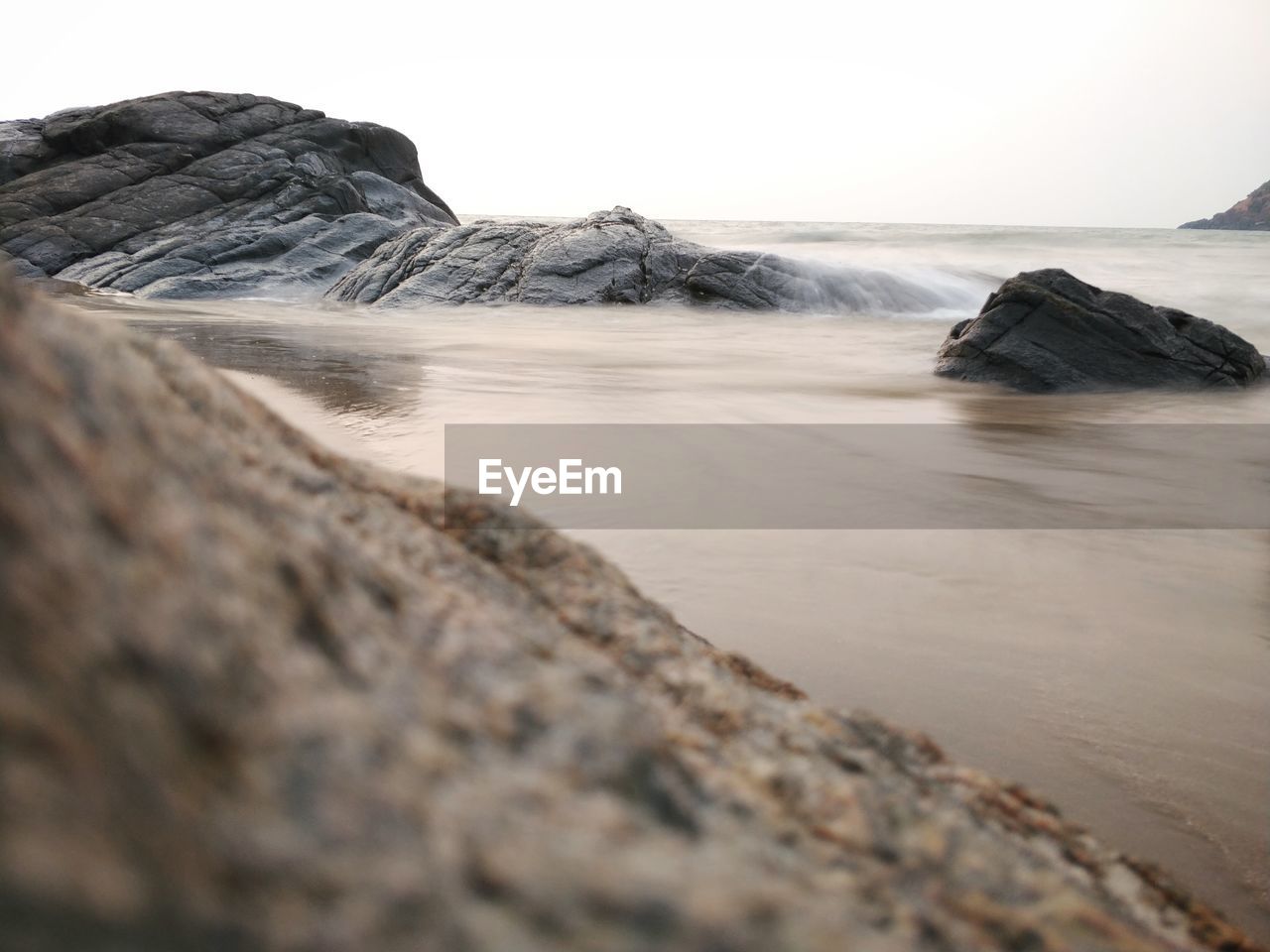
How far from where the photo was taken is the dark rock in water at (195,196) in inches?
697

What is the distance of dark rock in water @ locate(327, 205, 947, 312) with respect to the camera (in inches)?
587

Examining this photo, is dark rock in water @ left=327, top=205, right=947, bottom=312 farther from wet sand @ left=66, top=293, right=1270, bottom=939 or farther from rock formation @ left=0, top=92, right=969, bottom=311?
wet sand @ left=66, top=293, right=1270, bottom=939

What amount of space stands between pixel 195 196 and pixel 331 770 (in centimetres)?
2185

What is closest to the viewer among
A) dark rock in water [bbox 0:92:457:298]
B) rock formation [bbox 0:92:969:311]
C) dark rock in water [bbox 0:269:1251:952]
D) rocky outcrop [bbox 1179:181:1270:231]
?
dark rock in water [bbox 0:269:1251:952]

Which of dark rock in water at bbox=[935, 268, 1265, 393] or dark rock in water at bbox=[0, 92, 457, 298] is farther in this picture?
dark rock in water at bbox=[0, 92, 457, 298]

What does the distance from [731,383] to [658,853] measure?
24.5 feet

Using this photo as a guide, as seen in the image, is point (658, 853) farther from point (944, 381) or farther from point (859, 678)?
point (944, 381)

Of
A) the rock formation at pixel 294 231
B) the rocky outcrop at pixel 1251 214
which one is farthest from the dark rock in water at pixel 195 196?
the rocky outcrop at pixel 1251 214

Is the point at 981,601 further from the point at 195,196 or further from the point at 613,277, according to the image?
the point at 195,196

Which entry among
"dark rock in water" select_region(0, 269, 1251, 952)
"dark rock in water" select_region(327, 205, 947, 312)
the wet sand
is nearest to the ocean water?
the wet sand

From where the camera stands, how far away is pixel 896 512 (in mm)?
4207

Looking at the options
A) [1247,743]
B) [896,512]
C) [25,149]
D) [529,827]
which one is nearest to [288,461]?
[529,827]

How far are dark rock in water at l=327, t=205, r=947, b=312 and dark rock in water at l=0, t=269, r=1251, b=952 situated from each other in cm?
1408

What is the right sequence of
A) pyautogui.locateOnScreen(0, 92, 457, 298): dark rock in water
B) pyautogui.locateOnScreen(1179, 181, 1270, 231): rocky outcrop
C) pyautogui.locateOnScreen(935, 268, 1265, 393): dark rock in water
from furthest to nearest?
pyautogui.locateOnScreen(1179, 181, 1270, 231): rocky outcrop
pyautogui.locateOnScreen(0, 92, 457, 298): dark rock in water
pyautogui.locateOnScreen(935, 268, 1265, 393): dark rock in water
